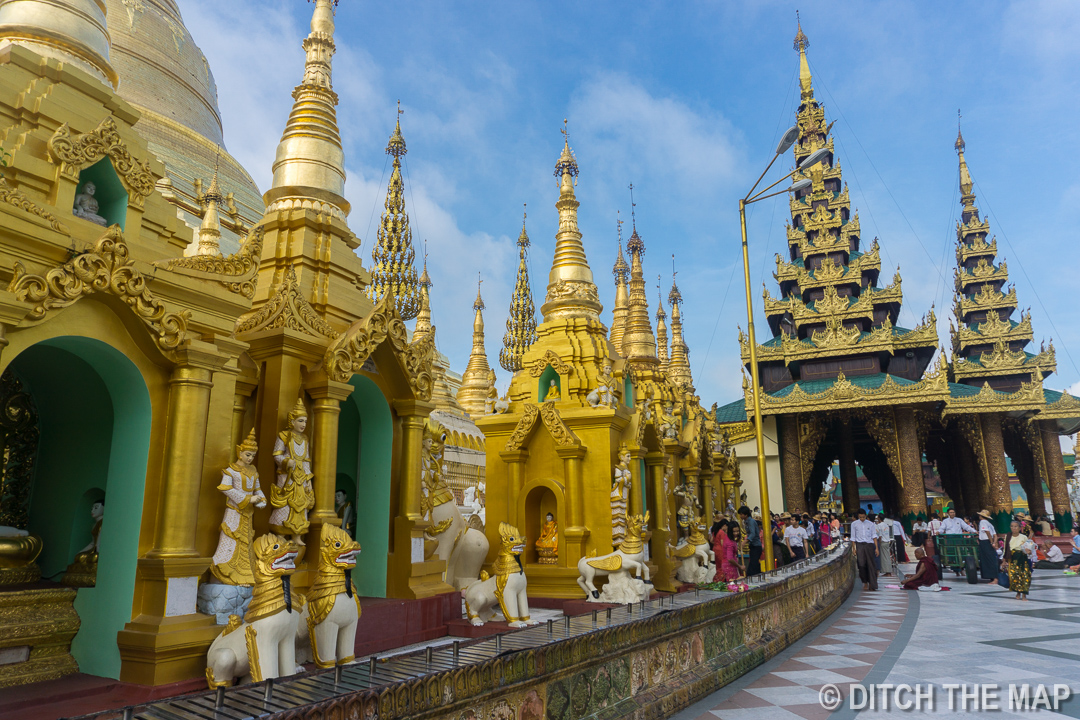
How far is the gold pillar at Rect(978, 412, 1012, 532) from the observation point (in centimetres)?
2700

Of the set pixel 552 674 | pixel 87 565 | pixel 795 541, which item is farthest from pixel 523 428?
pixel 795 541

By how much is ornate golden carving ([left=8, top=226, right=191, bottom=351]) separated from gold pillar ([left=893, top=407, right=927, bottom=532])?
1080 inches

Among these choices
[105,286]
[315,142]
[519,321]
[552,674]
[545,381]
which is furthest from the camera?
[519,321]

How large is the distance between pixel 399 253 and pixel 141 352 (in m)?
27.0

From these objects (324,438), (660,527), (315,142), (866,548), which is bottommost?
(866,548)

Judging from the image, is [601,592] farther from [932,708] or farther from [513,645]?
[513,645]

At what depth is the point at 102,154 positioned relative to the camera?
5273 mm

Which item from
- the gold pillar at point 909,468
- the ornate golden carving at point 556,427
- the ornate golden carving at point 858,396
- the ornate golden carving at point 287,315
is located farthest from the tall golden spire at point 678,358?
the ornate golden carving at point 287,315

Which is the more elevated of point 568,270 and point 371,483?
point 568,270

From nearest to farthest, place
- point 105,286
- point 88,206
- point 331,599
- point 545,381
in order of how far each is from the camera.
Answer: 1. point 105,286
2. point 331,599
3. point 88,206
4. point 545,381

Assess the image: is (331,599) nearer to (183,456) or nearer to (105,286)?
(183,456)

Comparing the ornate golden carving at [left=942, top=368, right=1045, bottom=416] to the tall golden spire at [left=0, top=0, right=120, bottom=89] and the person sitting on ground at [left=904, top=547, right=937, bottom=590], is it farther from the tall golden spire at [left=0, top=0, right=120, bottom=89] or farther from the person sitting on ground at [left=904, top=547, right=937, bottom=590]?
the tall golden spire at [left=0, top=0, right=120, bottom=89]

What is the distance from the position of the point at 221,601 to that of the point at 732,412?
28.7 metres

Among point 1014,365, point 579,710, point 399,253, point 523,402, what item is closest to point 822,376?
point 1014,365
